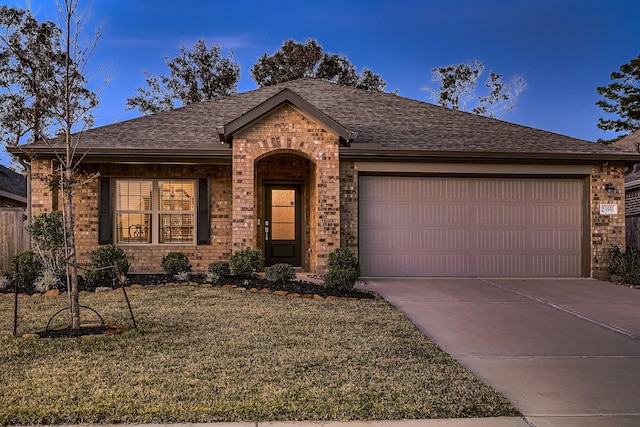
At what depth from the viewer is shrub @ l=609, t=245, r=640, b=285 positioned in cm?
1089

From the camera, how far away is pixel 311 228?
39.8ft

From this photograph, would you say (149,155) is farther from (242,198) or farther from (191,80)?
(191,80)

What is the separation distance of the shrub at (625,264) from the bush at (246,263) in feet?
25.9

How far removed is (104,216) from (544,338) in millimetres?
9374

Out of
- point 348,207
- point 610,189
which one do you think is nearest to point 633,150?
point 610,189

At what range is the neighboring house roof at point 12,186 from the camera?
1924 centimetres

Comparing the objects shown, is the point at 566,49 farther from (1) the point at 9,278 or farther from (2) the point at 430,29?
(1) the point at 9,278

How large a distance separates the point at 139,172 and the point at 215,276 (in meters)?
3.72

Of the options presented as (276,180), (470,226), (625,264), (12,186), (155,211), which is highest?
(12,186)

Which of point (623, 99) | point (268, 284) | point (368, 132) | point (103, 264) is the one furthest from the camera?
point (623, 99)

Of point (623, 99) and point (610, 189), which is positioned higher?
point (623, 99)

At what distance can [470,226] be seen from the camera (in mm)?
11711

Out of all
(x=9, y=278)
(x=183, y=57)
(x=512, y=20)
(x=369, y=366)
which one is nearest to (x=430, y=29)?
(x=512, y=20)

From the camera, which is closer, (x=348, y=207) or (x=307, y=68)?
(x=348, y=207)
